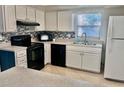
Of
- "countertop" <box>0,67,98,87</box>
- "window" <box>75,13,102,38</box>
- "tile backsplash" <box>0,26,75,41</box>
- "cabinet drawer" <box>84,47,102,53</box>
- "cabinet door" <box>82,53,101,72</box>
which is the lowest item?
"cabinet door" <box>82,53,101,72</box>

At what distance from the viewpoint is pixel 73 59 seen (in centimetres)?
358

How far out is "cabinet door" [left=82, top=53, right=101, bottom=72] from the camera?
10.7 ft

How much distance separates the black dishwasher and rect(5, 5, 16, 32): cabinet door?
54.5 inches

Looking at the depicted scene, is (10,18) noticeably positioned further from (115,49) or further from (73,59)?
(115,49)

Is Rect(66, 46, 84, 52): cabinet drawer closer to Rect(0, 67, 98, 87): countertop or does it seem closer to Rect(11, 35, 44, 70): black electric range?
Rect(11, 35, 44, 70): black electric range

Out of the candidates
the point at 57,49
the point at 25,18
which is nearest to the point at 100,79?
the point at 57,49

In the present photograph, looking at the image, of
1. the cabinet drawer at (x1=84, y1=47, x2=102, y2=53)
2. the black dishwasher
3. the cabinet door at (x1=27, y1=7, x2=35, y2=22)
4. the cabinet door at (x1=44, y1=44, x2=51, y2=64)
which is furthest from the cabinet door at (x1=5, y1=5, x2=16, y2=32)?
the cabinet drawer at (x1=84, y1=47, x2=102, y2=53)

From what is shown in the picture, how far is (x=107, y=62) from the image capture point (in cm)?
287

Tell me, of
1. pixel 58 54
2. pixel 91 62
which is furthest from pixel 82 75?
pixel 58 54

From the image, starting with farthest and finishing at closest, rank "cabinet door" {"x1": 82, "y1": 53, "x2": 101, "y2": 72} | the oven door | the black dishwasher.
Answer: the black dishwasher → "cabinet door" {"x1": 82, "y1": 53, "x2": 101, "y2": 72} → the oven door

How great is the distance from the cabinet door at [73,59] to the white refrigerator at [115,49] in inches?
33.4

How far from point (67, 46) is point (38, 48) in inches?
34.2

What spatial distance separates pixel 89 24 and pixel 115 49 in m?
1.39

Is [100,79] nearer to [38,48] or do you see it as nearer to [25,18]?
[38,48]
